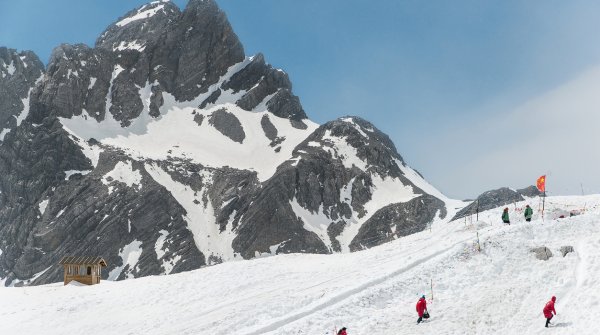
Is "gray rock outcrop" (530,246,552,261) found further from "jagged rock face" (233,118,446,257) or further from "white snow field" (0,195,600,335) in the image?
"jagged rock face" (233,118,446,257)

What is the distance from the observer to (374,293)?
91.6ft

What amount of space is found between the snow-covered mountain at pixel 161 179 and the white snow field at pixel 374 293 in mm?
85072

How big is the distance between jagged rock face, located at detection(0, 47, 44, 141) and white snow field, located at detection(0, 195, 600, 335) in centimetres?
14650

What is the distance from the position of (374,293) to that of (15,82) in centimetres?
17971

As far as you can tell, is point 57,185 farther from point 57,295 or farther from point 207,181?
point 57,295

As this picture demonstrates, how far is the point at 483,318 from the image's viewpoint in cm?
2411

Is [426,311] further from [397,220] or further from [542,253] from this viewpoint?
[397,220]

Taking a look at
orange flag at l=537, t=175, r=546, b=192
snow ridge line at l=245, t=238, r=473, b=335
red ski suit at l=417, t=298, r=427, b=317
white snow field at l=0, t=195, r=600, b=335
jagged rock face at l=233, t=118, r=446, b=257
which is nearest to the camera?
red ski suit at l=417, t=298, r=427, b=317

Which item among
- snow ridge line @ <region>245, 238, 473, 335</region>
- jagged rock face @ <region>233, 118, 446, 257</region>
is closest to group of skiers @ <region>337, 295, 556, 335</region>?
snow ridge line @ <region>245, 238, 473, 335</region>

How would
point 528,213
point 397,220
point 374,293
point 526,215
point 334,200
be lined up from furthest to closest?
point 334,200 → point 397,220 → point 526,215 → point 528,213 → point 374,293

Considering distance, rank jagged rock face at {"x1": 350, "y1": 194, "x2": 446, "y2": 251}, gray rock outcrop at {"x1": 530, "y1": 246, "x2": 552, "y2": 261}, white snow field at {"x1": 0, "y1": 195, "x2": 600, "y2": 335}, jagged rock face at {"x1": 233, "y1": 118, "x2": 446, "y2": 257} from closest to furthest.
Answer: white snow field at {"x1": 0, "y1": 195, "x2": 600, "y2": 335} → gray rock outcrop at {"x1": 530, "y1": 246, "x2": 552, "y2": 261} → jagged rock face at {"x1": 233, "y1": 118, "x2": 446, "y2": 257} → jagged rock face at {"x1": 350, "y1": 194, "x2": 446, "y2": 251}

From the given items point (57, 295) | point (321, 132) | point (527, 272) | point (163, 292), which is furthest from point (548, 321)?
point (321, 132)

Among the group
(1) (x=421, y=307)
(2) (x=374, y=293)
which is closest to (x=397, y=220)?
(2) (x=374, y=293)

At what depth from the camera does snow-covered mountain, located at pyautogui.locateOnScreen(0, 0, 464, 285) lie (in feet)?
423
